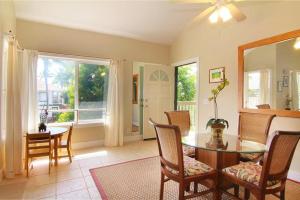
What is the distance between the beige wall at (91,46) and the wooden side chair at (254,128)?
282 centimetres

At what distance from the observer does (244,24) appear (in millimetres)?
3264

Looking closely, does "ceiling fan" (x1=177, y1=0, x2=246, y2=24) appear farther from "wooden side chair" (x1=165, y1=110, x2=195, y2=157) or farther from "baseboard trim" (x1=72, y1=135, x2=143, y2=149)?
"baseboard trim" (x1=72, y1=135, x2=143, y2=149)

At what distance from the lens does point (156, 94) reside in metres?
5.04

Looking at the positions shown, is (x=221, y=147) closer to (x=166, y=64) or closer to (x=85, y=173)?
(x=85, y=173)

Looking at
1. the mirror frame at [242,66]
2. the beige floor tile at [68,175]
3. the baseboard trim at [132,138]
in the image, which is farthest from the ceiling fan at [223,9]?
the baseboard trim at [132,138]

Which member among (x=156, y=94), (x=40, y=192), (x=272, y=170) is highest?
(x=156, y=94)

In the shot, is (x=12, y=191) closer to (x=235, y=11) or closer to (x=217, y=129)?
(x=217, y=129)

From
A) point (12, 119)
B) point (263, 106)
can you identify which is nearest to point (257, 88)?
point (263, 106)

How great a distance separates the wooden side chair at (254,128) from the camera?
2.22m

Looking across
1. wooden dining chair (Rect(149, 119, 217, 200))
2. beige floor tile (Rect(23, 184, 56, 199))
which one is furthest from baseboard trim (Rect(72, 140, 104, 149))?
wooden dining chair (Rect(149, 119, 217, 200))

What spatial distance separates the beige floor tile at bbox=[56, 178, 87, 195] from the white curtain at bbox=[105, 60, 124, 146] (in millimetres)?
1724

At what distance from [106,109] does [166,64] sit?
218 centimetres

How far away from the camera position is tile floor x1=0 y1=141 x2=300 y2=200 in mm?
2213

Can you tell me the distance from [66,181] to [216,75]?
3.25 m
